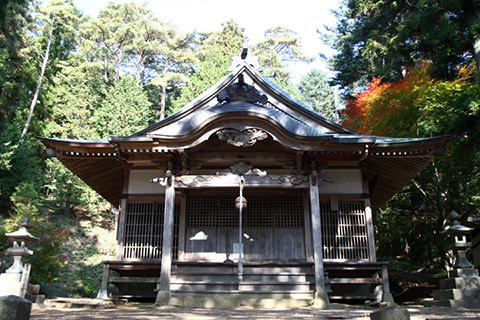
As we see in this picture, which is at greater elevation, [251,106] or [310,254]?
[251,106]

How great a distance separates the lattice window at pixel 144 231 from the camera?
11.2 metres

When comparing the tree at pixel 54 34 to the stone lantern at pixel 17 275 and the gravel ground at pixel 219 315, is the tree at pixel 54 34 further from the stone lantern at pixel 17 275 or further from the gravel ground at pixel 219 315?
the gravel ground at pixel 219 315

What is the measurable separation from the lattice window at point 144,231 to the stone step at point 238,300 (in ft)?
7.39

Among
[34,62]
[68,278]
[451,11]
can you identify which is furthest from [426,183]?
[34,62]

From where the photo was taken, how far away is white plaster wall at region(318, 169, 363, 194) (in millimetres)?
11234

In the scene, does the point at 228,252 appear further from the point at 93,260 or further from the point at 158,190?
the point at 93,260

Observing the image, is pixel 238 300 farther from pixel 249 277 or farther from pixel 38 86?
pixel 38 86

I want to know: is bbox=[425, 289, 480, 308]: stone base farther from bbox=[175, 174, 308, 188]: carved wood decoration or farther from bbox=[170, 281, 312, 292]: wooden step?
bbox=[175, 174, 308, 188]: carved wood decoration

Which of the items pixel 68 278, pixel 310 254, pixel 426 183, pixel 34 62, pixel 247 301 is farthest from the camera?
pixel 34 62

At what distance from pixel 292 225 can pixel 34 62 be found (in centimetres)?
2554

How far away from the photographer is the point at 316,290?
9039 millimetres

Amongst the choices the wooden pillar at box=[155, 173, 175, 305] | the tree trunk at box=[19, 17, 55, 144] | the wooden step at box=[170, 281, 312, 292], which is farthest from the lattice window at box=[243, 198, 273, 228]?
the tree trunk at box=[19, 17, 55, 144]

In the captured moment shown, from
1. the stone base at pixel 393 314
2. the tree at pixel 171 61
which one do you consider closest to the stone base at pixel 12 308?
the stone base at pixel 393 314

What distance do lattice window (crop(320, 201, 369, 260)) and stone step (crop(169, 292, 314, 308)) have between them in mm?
2213
